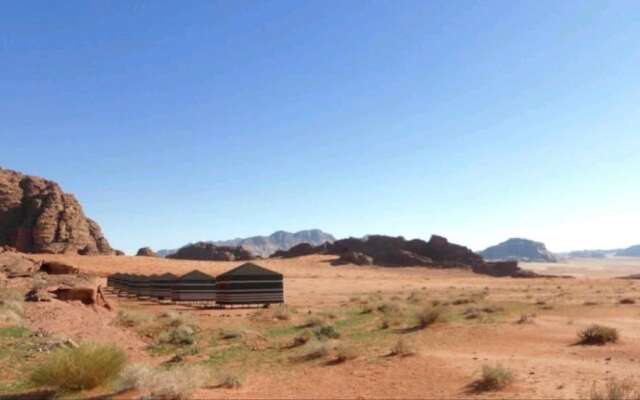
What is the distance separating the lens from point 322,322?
808 inches

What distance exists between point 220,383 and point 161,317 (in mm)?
13497

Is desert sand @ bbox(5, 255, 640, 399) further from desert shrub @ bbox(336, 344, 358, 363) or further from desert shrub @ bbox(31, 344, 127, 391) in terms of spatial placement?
desert shrub @ bbox(31, 344, 127, 391)

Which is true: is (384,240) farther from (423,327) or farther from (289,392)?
(289,392)

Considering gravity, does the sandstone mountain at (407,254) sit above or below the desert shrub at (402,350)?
above

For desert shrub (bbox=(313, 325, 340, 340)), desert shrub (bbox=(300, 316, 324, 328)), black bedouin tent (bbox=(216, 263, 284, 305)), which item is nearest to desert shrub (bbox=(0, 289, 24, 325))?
desert shrub (bbox=(313, 325, 340, 340))

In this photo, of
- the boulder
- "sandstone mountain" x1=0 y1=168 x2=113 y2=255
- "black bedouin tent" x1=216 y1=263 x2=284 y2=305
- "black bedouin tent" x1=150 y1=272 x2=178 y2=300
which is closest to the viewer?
"black bedouin tent" x1=216 y1=263 x2=284 y2=305

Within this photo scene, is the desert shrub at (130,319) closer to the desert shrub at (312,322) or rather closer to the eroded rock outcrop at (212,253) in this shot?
the desert shrub at (312,322)

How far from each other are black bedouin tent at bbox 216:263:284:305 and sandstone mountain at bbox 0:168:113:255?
2572 inches

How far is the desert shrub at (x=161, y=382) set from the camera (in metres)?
8.28

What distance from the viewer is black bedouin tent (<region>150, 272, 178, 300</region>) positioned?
3386 cm

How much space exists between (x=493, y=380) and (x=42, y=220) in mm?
95005

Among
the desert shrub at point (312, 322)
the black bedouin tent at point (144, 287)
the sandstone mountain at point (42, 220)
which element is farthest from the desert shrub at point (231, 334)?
the sandstone mountain at point (42, 220)

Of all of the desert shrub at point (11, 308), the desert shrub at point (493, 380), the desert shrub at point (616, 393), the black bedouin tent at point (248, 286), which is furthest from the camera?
the black bedouin tent at point (248, 286)

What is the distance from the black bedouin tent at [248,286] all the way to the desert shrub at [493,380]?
20.1 m
